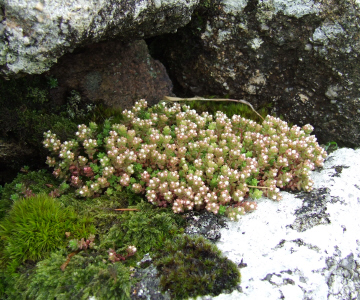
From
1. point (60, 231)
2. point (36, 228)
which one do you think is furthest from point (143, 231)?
point (36, 228)

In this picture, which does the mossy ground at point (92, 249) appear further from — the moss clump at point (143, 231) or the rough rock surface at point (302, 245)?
the rough rock surface at point (302, 245)

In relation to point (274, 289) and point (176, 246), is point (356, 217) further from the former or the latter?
point (176, 246)

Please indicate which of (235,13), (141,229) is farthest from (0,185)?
(235,13)

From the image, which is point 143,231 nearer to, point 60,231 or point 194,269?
point 194,269

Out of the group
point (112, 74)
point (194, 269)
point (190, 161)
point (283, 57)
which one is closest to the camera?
point (194, 269)

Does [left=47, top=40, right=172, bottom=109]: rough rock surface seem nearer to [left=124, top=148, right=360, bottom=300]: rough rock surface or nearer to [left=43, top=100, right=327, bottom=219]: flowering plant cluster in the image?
[left=43, top=100, right=327, bottom=219]: flowering plant cluster

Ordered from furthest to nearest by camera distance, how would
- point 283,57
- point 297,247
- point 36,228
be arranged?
point 283,57 < point 36,228 < point 297,247

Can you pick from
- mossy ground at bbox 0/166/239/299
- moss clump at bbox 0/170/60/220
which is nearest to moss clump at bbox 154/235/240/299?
mossy ground at bbox 0/166/239/299
